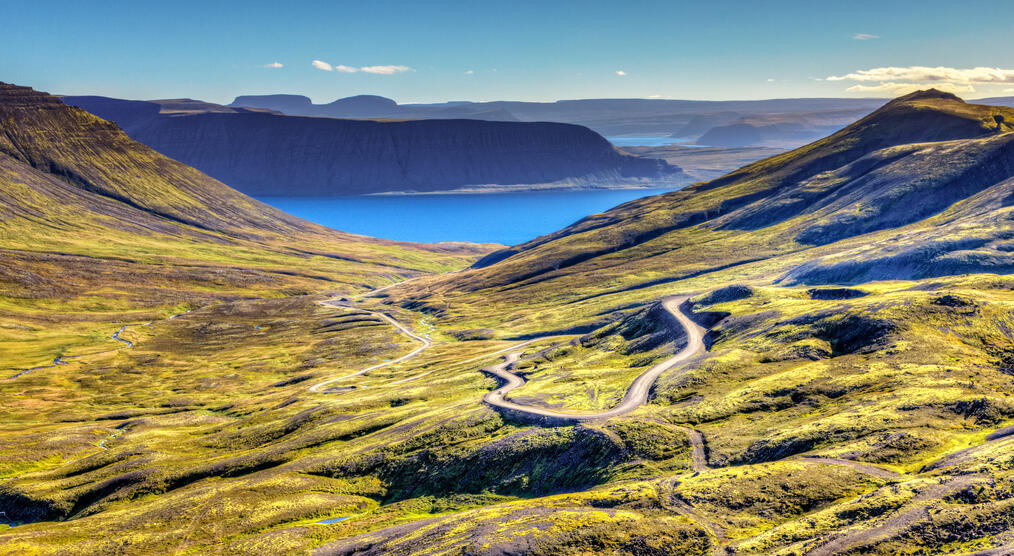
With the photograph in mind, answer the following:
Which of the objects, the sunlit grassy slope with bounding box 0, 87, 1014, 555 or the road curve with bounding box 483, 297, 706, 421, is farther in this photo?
→ the road curve with bounding box 483, 297, 706, 421

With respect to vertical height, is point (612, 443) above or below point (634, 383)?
above

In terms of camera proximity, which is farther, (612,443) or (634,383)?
(634,383)

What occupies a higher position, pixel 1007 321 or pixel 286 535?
pixel 1007 321

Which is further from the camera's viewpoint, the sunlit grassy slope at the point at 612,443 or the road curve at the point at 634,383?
the road curve at the point at 634,383

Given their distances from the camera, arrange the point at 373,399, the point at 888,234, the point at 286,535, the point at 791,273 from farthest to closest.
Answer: the point at 888,234, the point at 791,273, the point at 373,399, the point at 286,535

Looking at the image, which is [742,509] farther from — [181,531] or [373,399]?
[373,399]

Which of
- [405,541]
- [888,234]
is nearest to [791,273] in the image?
[888,234]

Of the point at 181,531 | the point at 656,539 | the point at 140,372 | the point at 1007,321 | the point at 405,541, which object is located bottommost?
the point at 140,372

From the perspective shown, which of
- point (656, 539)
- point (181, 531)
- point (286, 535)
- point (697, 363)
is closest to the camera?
point (656, 539)
